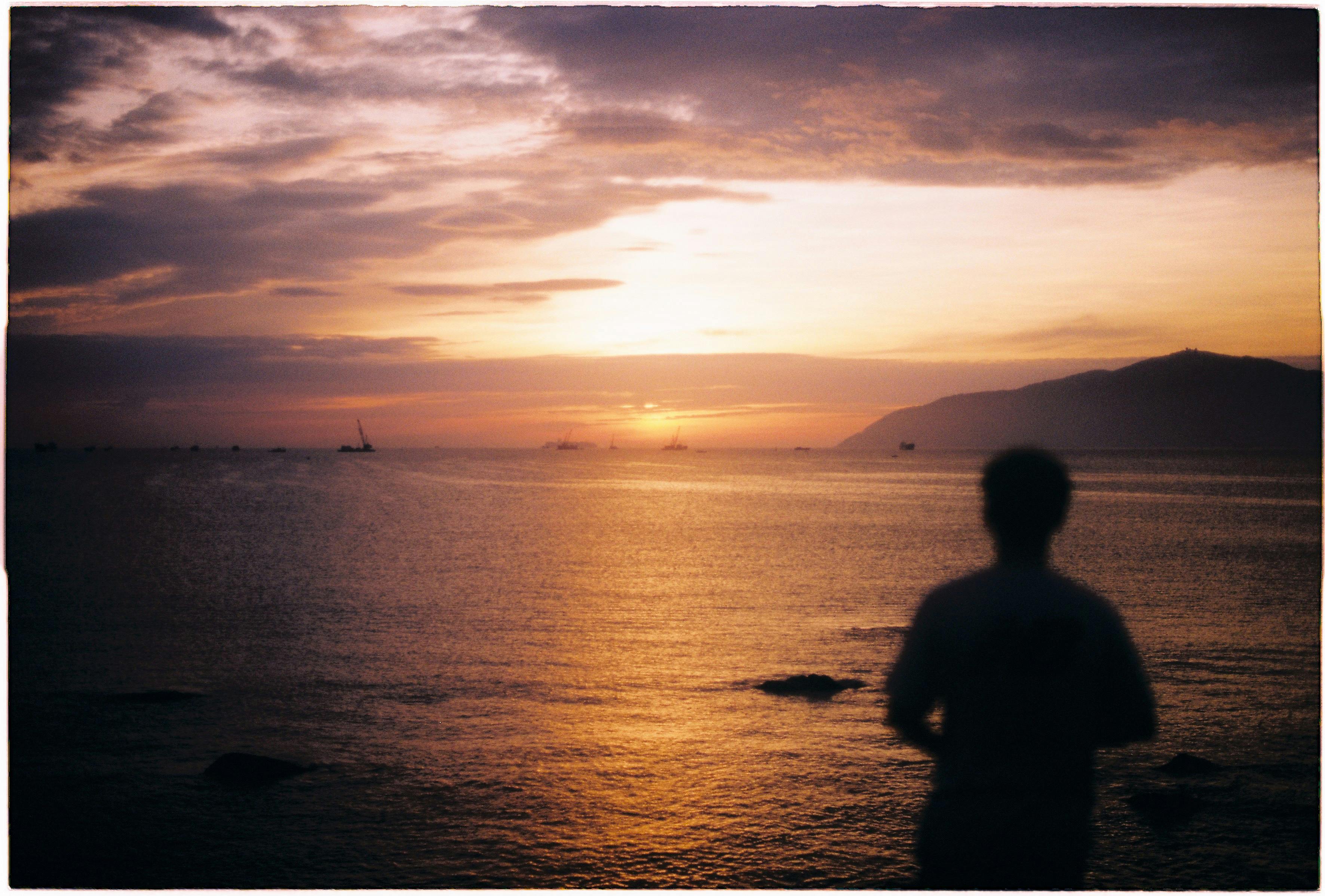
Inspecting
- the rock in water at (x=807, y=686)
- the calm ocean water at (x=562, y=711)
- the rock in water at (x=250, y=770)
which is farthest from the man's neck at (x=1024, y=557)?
the rock in water at (x=807, y=686)

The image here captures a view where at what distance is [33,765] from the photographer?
9.33 metres

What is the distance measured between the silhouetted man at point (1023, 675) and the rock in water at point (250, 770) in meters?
7.31

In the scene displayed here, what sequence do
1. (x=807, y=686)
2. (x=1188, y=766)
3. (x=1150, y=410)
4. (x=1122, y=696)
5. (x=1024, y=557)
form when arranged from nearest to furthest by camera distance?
(x=1122, y=696) < (x=1024, y=557) < (x=1188, y=766) < (x=807, y=686) < (x=1150, y=410)

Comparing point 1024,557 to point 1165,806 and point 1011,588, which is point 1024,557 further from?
point 1165,806

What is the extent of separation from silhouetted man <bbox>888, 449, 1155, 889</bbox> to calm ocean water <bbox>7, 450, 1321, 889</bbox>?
3822mm

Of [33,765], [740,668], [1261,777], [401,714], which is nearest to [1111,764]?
[1261,777]

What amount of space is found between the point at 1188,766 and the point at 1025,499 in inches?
296

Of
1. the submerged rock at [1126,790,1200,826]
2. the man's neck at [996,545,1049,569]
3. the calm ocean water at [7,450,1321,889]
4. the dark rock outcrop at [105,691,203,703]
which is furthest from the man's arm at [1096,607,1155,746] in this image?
the dark rock outcrop at [105,691,203,703]

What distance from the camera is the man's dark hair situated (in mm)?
3248

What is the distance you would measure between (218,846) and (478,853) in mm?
2176

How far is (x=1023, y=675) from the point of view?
312cm

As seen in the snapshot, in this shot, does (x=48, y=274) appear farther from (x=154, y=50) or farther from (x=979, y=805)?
(x=979, y=805)

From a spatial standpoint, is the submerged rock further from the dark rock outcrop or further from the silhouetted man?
the dark rock outcrop

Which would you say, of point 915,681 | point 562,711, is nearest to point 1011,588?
point 915,681
